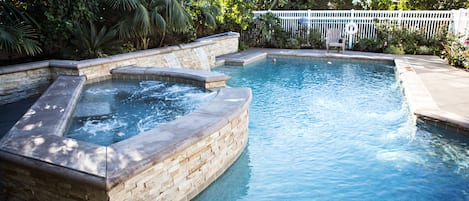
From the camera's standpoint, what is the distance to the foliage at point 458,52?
898cm

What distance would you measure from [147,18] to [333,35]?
721 centimetres

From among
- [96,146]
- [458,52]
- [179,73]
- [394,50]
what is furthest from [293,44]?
[96,146]

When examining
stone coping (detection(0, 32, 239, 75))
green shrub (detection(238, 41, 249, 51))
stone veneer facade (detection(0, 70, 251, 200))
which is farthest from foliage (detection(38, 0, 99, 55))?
green shrub (detection(238, 41, 249, 51))

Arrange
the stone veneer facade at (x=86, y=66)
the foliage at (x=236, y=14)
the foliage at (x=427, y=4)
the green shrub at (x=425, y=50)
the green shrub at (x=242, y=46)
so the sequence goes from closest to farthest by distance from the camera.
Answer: the stone veneer facade at (x=86, y=66) < the green shrub at (x=425, y=50) < the green shrub at (x=242, y=46) < the foliage at (x=236, y=14) < the foliage at (x=427, y=4)

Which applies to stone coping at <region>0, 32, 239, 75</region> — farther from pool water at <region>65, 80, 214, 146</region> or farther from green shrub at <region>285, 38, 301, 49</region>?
green shrub at <region>285, 38, 301, 49</region>

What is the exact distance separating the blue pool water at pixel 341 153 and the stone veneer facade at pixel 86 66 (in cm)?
223

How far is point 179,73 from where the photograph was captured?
6.68 metres

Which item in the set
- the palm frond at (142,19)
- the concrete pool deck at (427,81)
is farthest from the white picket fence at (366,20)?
the palm frond at (142,19)

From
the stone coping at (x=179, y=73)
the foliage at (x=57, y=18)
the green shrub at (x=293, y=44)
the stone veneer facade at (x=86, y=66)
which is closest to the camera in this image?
the stone veneer facade at (x=86, y=66)

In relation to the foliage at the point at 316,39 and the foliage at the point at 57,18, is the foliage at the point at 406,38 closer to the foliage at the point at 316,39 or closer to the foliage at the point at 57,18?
the foliage at the point at 316,39

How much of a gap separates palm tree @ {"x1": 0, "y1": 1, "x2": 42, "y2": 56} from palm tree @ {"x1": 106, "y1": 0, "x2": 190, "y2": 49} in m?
1.70

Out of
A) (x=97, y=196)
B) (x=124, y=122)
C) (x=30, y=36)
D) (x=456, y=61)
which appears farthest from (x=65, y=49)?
(x=456, y=61)

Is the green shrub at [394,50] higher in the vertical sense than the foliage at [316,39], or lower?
lower

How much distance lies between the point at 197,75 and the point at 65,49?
295cm
